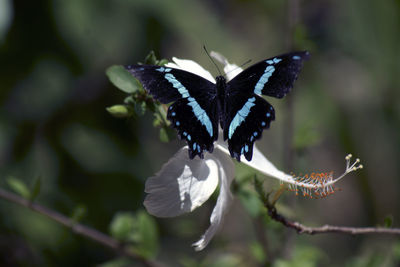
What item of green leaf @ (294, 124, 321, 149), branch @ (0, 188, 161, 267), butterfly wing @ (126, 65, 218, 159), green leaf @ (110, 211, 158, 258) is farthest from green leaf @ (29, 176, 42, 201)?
green leaf @ (294, 124, 321, 149)

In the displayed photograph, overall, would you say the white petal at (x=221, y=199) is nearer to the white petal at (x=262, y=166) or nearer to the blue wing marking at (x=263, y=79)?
the white petal at (x=262, y=166)

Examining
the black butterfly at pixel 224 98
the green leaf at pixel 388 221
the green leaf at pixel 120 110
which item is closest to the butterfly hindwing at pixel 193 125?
the black butterfly at pixel 224 98

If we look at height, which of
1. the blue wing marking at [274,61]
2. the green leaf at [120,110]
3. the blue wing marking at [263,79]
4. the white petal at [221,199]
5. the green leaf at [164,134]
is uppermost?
the blue wing marking at [274,61]

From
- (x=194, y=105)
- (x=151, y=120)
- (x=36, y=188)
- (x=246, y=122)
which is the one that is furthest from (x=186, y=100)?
(x=151, y=120)

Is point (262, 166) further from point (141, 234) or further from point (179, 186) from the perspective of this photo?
point (141, 234)

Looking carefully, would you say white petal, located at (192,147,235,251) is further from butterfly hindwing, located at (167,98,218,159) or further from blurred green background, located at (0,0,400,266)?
blurred green background, located at (0,0,400,266)

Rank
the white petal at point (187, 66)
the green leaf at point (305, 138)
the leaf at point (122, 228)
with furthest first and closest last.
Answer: the green leaf at point (305, 138)
the leaf at point (122, 228)
the white petal at point (187, 66)
